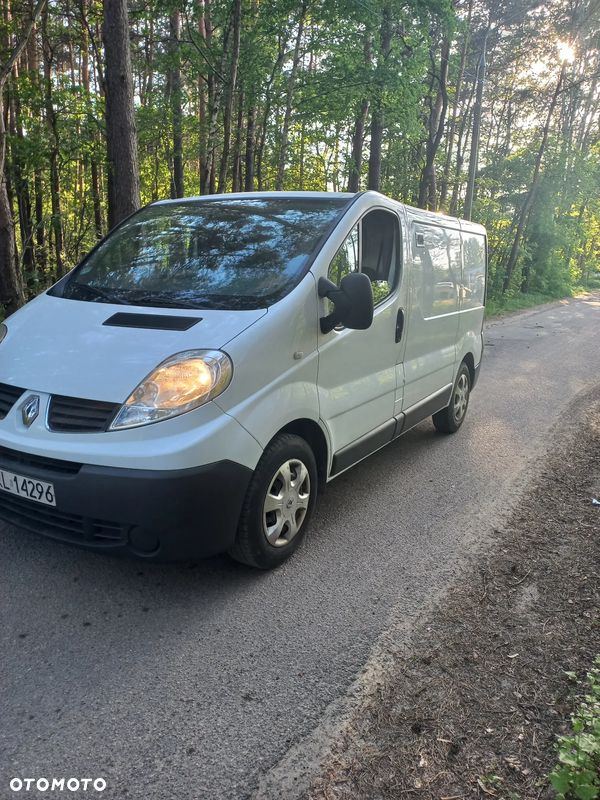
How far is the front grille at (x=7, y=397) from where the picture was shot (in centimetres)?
292

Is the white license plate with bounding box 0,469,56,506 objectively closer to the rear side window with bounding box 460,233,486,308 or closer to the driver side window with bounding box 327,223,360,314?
the driver side window with bounding box 327,223,360,314

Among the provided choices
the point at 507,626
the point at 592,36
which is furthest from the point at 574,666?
the point at 592,36

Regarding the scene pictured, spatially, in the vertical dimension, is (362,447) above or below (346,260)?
below

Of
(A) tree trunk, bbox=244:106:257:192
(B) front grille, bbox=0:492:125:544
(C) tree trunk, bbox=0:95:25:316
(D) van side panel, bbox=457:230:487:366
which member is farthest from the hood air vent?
(A) tree trunk, bbox=244:106:257:192

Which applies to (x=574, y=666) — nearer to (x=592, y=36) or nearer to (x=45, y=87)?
(x=45, y=87)

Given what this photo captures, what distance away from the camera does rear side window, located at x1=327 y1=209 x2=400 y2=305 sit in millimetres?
3658

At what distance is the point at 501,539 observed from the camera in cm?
386

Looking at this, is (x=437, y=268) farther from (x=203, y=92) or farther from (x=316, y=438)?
(x=203, y=92)

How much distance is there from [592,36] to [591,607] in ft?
113

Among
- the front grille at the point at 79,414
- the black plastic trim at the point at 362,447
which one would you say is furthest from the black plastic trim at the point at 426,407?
the front grille at the point at 79,414

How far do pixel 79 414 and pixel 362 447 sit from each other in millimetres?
1935

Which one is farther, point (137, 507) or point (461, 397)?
point (461, 397)

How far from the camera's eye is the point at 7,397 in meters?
2.96

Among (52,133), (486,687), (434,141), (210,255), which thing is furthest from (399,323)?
(434,141)
